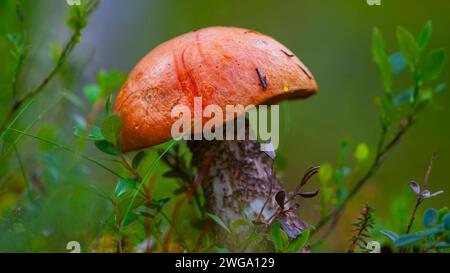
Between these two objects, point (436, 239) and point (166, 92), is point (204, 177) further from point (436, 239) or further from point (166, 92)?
point (436, 239)

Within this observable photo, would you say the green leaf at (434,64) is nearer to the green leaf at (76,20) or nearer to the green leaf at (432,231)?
the green leaf at (432,231)

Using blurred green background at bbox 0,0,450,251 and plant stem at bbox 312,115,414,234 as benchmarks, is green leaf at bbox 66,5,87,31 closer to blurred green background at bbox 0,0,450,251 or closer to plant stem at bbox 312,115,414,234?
blurred green background at bbox 0,0,450,251

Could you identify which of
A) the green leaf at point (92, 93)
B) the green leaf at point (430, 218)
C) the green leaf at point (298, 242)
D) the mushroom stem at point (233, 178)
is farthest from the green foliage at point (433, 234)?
the green leaf at point (92, 93)

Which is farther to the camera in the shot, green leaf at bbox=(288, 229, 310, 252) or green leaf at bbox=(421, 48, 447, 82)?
green leaf at bbox=(421, 48, 447, 82)

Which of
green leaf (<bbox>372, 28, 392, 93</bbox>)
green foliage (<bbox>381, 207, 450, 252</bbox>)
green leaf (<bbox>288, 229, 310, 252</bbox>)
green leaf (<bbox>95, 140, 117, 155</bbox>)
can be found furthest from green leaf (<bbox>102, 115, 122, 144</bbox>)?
green leaf (<bbox>372, 28, 392, 93</bbox>)

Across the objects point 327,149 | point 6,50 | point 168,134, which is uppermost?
point 6,50

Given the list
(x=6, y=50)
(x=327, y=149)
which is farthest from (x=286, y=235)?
(x=327, y=149)
